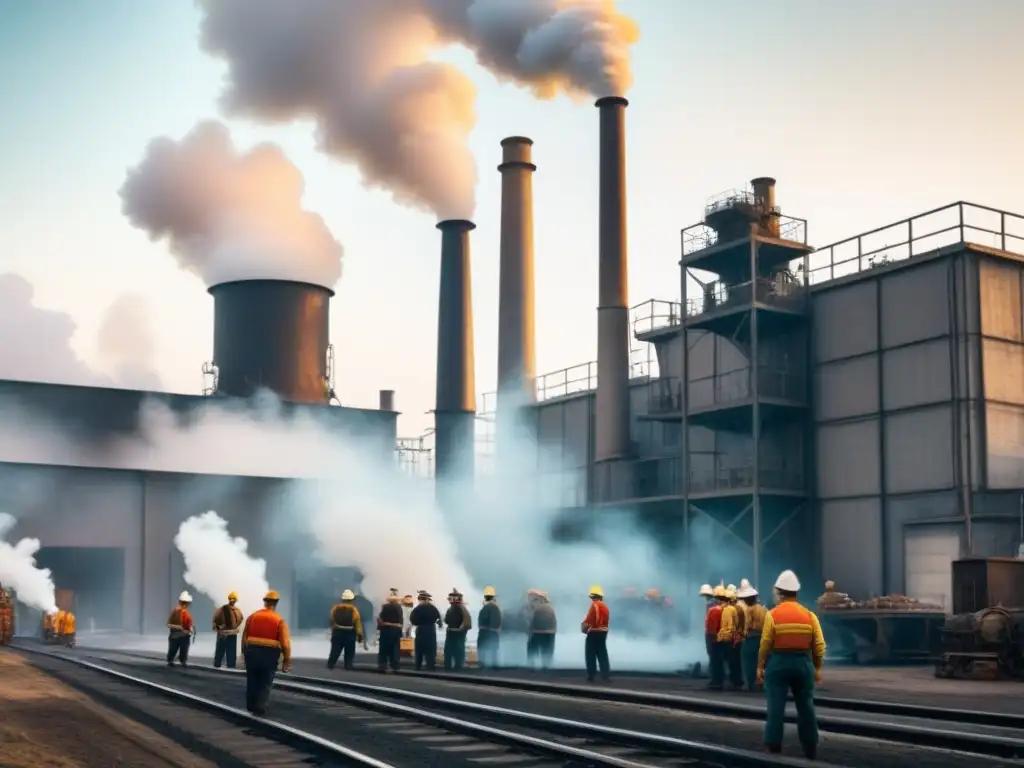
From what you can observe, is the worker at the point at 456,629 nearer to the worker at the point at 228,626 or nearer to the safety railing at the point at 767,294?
the worker at the point at 228,626

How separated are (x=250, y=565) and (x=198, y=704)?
33251 millimetres

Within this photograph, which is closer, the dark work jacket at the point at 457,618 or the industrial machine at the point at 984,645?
the industrial machine at the point at 984,645

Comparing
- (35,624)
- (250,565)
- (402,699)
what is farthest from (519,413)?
(402,699)

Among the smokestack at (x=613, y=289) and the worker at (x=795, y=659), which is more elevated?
the smokestack at (x=613, y=289)

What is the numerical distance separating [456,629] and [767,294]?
18585 millimetres

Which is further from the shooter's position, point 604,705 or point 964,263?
point 964,263

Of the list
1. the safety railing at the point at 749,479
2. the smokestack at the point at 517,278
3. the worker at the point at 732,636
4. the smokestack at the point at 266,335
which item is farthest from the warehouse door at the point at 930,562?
the smokestack at the point at 266,335

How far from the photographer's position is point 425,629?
85.3 ft

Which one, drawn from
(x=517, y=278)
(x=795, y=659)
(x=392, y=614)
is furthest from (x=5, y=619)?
(x=795, y=659)

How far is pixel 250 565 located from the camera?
50281 millimetres

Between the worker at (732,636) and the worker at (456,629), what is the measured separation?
6.86 meters

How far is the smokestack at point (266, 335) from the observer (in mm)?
55062

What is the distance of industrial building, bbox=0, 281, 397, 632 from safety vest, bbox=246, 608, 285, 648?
117 feet

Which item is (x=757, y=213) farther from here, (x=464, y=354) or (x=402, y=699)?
(x=402, y=699)
